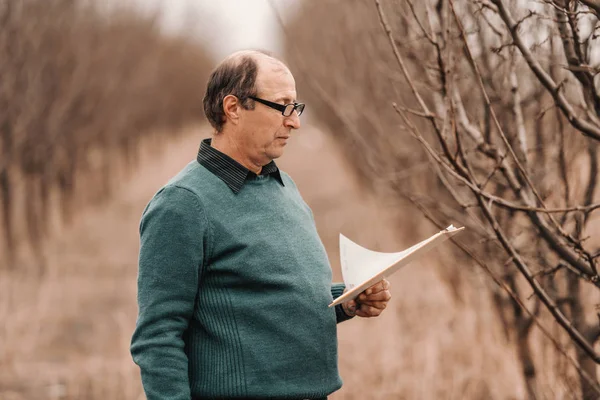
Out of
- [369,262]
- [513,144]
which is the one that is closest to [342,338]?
[513,144]

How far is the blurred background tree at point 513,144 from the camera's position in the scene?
77.2 inches

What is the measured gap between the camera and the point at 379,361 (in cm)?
493

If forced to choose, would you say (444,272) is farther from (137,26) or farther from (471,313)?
(137,26)

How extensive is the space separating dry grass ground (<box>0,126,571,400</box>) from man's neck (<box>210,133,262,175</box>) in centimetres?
206

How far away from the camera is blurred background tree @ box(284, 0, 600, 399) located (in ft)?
6.43

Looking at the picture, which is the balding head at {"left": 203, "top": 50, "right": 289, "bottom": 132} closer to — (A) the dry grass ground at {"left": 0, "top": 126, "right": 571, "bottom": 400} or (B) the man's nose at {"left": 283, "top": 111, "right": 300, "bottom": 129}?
(B) the man's nose at {"left": 283, "top": 111, "right": 300, "bottom": 129}

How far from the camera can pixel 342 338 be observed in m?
5.62

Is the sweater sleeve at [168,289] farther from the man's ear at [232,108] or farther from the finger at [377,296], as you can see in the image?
the finger at [377,296]

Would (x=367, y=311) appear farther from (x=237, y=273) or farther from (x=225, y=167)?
(x=225, y=167)

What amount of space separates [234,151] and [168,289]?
41 cm

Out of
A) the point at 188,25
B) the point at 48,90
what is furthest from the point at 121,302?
the point at 188,25

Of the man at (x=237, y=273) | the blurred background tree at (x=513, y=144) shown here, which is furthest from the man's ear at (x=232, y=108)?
the blurred background tree at (x=513, y=144)

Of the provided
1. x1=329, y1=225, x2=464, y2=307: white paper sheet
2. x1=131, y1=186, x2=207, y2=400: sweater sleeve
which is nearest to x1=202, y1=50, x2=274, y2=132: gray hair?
x1=131, y1=186, x2=207, y2=400: sweater sleeve

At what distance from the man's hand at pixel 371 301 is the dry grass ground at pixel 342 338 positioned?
1.68 meters
